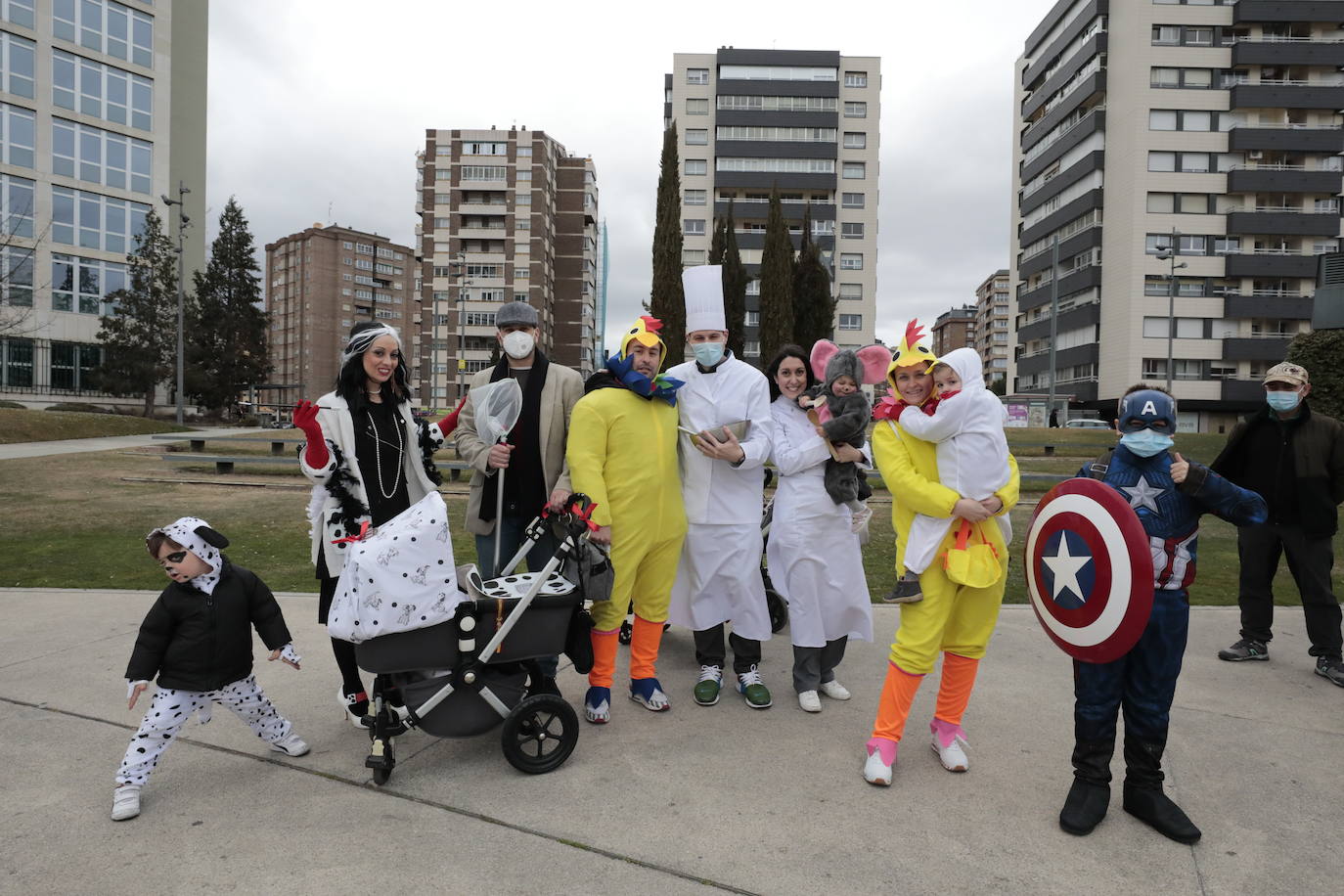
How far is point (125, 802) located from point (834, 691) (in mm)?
3306

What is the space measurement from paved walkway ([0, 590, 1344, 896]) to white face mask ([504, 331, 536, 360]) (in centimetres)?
191

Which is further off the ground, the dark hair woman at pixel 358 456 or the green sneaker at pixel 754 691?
the dark hair woman at pixel 358 456

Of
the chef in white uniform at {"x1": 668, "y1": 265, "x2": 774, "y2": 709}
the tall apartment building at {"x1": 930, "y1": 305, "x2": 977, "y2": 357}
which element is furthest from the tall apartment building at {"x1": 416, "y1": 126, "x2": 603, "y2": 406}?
the tall apartment building at {"x1": 930, "y1": 305, "x2": 977, "y2": 357}

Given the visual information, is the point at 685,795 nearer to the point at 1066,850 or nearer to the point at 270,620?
the point at 1066,850

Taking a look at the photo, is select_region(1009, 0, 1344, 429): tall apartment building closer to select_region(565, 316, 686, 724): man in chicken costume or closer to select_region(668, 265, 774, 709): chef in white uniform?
select_region(668, 265, 774, 709): chef in white uniform

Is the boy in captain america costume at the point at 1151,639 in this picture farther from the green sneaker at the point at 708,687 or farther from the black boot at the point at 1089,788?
the green sneaker at the point at 708,687

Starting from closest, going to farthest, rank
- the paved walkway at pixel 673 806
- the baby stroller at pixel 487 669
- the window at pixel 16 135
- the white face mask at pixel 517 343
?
the paved walkway at pixel 673 806 < the baby stroller at pixel 487 669 < the white face mask at pixel 517 343 < the window at pixel 16 135

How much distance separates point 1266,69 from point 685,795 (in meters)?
66.5

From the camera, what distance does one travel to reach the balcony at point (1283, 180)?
1953 inches

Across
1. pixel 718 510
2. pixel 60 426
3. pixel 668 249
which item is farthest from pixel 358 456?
pixel 668 249

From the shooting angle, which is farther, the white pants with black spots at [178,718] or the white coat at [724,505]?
the white coat at [724,505]

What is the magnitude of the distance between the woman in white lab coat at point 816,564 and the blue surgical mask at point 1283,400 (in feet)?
8.63

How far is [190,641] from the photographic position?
3129 mm

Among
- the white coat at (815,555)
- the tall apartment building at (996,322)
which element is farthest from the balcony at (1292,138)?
the tall apartment building at (996,322)
